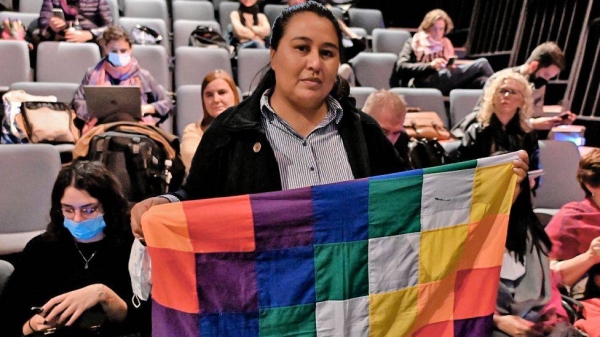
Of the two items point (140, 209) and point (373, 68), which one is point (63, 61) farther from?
point (140, 209)

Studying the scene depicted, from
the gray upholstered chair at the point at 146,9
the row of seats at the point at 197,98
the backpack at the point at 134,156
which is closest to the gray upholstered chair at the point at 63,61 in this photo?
the row of seats at the point at 197,98

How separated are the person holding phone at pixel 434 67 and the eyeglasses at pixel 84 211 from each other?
3548mm

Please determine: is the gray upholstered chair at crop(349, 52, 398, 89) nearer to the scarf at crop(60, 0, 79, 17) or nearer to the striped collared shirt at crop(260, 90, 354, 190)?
the scarf at crop(60, 0, 79, 17)

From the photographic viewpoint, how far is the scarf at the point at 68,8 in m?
4.74

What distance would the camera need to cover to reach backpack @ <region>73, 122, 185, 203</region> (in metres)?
2.98

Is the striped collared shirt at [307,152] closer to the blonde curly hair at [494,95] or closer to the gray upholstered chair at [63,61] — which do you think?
the blonde curly hair at [494,95]

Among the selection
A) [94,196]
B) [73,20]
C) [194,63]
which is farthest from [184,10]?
[94,196]

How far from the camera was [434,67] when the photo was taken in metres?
4.98

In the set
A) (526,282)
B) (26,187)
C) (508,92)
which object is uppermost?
(508,92)

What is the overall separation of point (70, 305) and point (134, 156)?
4.31 feet

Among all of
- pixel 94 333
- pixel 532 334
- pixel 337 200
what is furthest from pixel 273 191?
pixel 532 334

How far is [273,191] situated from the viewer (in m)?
1.34

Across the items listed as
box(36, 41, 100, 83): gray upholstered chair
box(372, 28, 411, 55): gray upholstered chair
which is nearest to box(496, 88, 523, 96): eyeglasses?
box(372, 28, 411, 55): gray upholstered chair

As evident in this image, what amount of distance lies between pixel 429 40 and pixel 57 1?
304cm
